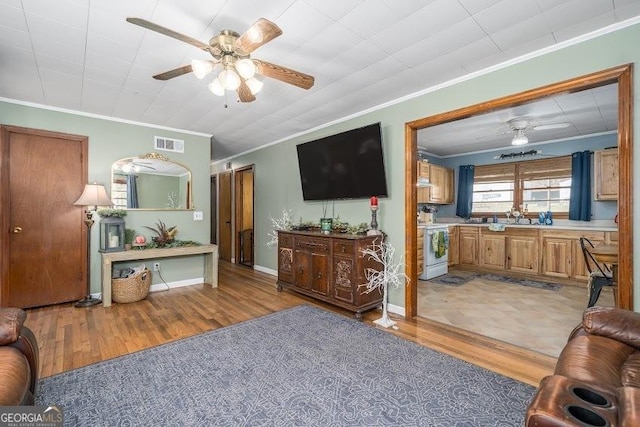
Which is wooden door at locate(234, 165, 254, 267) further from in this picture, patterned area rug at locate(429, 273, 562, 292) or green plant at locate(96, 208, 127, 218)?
patterned area rug at locate(429, 273, 562, 292)

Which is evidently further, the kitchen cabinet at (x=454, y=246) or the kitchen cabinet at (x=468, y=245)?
the kitchen cabinet at (x=454, y=246)

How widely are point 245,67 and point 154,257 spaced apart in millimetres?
3261

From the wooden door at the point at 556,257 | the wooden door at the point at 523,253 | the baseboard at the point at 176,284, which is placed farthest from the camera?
the wooden door at the point at 523,253

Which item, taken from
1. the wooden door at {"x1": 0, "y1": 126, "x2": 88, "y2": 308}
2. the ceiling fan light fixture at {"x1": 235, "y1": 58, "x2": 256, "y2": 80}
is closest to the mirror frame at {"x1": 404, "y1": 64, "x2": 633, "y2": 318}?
the ceiling fan light fixture at {"x1": 235, "y1": 58, "x2": 256, "y2": 80}

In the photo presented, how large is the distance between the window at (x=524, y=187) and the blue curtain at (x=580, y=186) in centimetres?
17

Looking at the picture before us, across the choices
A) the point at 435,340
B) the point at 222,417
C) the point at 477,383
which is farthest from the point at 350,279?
the point at 222,417

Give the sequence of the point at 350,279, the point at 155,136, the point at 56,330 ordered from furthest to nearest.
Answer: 1. the point at 155,136
2. the point at 350,279
3. the point at 56,330

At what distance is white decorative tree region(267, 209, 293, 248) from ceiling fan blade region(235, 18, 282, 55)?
10.6 ft

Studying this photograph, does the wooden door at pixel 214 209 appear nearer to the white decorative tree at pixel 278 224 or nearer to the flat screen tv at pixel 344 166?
the white decorative tree at pixel 278 224

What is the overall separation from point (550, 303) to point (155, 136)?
6.00m

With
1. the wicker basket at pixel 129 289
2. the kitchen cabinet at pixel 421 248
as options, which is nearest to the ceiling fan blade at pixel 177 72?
the wicker basket at pixel 129 289

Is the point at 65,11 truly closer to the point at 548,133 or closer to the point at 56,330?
the point at 56,330

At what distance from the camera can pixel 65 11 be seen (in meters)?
1.93

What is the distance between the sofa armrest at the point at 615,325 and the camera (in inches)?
61.4
